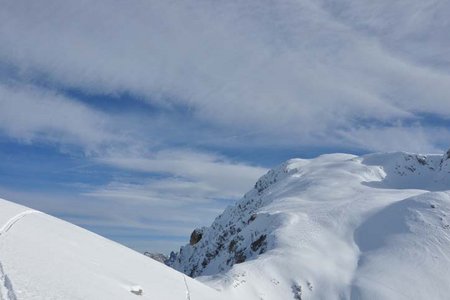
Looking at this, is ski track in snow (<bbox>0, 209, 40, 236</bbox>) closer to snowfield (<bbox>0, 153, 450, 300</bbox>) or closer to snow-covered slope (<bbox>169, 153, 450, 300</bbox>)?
snowfield (<bbox>0, 153, 450, 300</bbox>)

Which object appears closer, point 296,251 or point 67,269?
point 67,269

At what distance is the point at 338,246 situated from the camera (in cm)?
3672

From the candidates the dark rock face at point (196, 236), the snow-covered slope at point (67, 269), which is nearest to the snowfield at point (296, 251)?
the snow-covered slope at point (67, 269)

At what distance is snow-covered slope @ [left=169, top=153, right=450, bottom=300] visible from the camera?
95.8ft

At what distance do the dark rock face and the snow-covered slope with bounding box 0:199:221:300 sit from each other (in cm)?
6887

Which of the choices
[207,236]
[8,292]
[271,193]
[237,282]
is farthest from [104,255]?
[207,236]

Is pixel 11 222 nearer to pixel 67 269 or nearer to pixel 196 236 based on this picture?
pixel 67 269

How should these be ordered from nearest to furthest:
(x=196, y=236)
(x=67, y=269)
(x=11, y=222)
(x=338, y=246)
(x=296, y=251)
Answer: (x=67, y=269), (x=11, y=222), (x=296, y=251), (x=338, y=246), (x=196, y=236)

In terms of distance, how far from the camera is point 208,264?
192 ft

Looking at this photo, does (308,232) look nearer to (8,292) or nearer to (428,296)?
(428,296)

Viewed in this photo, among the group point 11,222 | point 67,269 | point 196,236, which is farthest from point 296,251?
point 196,236

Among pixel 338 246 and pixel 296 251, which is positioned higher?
pixel 296 251

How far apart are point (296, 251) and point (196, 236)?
50.1 m

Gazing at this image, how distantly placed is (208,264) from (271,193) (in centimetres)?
1450
